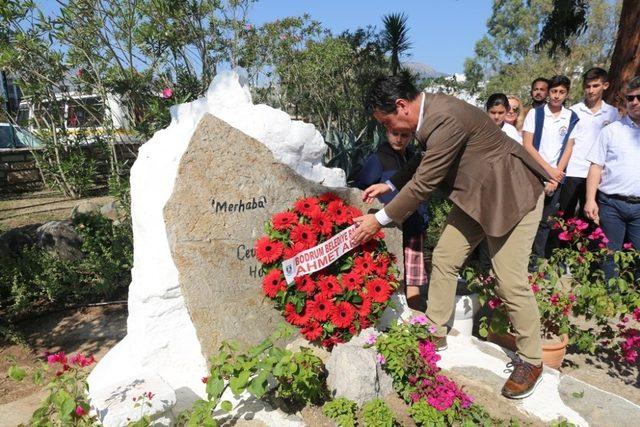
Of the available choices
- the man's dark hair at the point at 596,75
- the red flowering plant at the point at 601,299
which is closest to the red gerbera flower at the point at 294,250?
the red flowering plant at the point at 601,299

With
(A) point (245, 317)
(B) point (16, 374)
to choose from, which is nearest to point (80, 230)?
(A) point (245, 317)

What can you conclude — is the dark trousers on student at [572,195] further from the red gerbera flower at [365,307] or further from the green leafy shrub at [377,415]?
the green leafy shrub at [377,415]

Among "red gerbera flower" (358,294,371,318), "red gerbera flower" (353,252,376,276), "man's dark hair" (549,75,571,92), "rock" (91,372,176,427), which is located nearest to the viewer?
"rock" (91,372,176,427)

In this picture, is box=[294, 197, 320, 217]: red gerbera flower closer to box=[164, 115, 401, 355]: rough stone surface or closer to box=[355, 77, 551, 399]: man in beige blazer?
box=[164, 115, 401, 355]: rough stone surface

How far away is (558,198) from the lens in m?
4.51

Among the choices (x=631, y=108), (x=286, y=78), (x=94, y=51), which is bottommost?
(x=631, y=108)

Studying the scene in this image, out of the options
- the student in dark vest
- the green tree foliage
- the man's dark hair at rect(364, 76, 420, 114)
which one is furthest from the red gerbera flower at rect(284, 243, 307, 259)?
the green tree foliage

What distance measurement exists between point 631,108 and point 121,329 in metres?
4.29

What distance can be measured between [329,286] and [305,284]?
0.48 feet

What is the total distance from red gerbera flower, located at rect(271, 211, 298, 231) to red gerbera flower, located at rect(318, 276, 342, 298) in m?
0.38

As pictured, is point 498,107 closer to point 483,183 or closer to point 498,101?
point 498,101

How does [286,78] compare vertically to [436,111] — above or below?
above

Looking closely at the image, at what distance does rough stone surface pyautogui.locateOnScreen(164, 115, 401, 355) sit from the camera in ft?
8.22

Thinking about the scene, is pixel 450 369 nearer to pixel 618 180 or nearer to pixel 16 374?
pixel 618 180
